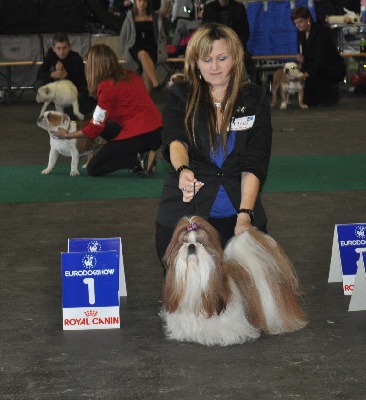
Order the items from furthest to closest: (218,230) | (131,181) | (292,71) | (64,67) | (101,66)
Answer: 1. (292,71)
2. (64,67)
3. (131,181)
4. (101,66)
5. (218,230)

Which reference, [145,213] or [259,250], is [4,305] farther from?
[145,213]

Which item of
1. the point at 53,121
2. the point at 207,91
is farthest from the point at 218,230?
the point at 53,121

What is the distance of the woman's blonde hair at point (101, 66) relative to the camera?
631cm

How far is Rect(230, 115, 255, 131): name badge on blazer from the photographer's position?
139 inches

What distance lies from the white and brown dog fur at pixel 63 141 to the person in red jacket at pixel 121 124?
0.07 meters

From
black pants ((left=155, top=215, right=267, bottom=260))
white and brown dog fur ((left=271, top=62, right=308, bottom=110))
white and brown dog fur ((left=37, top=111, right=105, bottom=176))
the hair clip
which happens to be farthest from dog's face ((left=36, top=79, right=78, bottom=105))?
the hair clip

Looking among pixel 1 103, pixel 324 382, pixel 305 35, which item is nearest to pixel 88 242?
pixel 324 382

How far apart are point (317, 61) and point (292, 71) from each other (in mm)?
380

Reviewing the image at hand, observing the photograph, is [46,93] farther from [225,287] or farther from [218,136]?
[225,287]

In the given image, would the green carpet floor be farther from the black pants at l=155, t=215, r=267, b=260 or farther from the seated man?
the seated man

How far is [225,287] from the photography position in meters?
3.13

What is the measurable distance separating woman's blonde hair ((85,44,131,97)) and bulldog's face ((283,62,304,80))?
4.37 metres

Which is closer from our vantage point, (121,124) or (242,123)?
(242,123)

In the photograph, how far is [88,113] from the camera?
1003 centimetres
